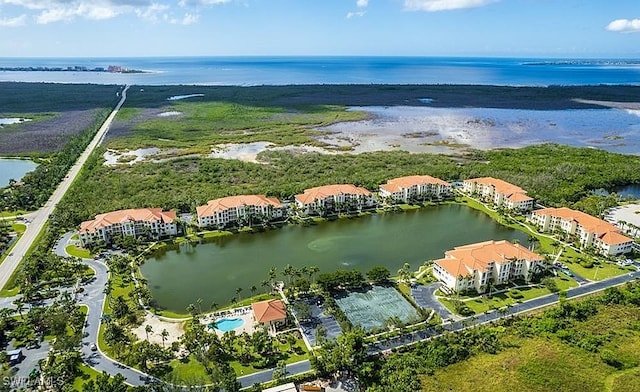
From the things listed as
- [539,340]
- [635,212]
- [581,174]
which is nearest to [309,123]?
[581,174]

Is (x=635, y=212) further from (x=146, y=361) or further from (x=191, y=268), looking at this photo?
(x=146, y=361)

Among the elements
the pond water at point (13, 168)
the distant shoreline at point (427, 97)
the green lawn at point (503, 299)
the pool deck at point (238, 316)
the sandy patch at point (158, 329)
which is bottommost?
the sandy patch at point (158, 329)

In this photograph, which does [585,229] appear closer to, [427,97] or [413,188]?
[413,188]

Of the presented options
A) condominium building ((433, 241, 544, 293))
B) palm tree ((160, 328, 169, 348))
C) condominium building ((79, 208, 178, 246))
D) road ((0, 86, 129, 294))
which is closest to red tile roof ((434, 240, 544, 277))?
condominium building ((433, 241, 544, 293))

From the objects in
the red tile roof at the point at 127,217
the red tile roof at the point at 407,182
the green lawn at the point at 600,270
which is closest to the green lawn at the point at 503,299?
the green lawn at the point at 600,270

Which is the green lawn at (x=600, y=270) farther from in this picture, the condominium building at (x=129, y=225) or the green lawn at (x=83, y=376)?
the condominium building at (x=129, y=225)

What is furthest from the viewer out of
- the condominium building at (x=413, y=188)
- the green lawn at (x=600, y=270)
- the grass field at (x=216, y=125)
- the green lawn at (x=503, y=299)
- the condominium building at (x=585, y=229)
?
the grass field at (x=216, y=125)

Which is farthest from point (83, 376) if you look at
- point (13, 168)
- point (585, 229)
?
point (13, 168)
